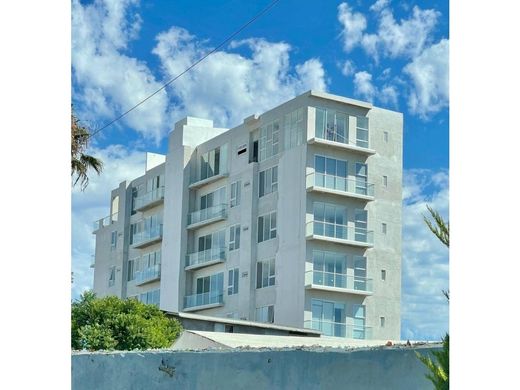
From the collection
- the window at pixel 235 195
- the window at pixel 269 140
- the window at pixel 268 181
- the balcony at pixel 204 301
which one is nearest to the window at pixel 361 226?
the window at pixel 268 181

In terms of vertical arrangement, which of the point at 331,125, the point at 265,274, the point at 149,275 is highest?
the point at 331,125

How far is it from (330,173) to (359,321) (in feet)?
15.3

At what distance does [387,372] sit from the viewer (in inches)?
171

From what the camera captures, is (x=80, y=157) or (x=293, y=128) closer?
(x=80, y=157)

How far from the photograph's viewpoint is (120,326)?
2052cm

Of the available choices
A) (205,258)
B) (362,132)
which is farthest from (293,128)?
(205,258)

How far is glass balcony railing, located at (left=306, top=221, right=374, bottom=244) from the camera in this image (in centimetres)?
2892

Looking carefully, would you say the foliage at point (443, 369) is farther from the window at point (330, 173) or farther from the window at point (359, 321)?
the window at point (359, 321)

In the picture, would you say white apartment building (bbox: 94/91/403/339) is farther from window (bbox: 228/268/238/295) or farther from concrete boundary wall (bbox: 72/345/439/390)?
concrete boundary wall (bbox: 72/345/439/390)

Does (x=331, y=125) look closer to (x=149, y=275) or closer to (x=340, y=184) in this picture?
(x=340, y=184)

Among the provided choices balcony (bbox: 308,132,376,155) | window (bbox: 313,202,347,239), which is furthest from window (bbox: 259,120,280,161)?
window (bbox: 313,202,347,239)
